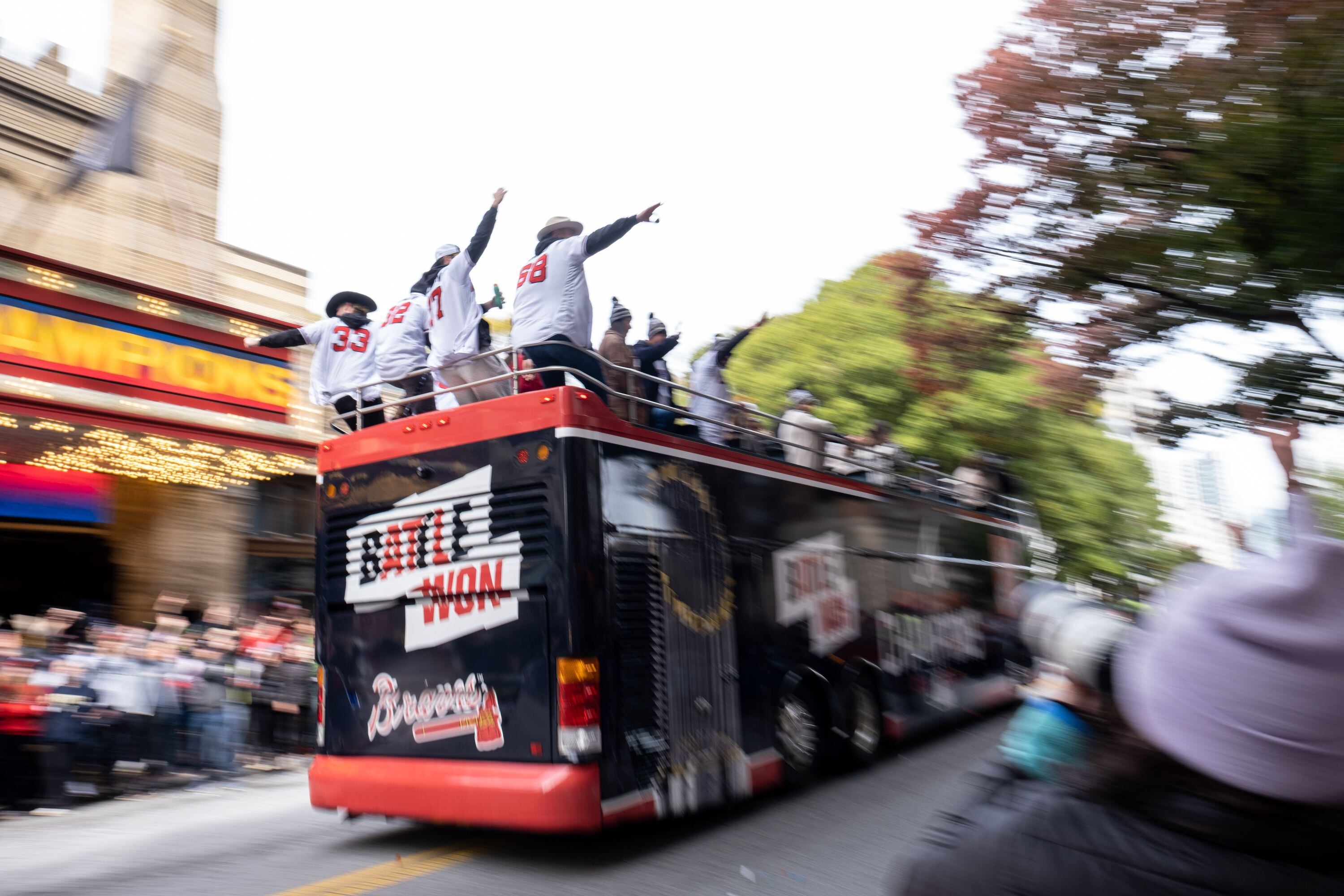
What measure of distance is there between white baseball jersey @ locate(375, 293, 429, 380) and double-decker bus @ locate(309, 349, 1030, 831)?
1193 mm

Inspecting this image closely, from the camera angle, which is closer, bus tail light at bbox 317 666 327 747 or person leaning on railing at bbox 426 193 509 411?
bus tail light at bbox 317 666 327 747

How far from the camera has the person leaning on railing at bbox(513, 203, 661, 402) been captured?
718cm

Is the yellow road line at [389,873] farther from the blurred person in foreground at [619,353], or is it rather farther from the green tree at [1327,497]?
the green tree at [1327,497]

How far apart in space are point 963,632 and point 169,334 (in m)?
11.7

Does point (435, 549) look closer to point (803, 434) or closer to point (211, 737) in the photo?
point (803, 434)

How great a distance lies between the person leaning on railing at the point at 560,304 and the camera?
7.18 meters

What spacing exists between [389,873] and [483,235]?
465 centimetres

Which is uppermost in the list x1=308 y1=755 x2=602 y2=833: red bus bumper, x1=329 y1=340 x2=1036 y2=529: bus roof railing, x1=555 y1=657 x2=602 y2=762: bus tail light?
x1=329 y1=340 x2=1036 y2=529: bus roof railing

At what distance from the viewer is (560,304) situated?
729cm

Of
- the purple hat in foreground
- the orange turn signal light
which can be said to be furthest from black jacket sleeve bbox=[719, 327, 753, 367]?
the purple hat in foreground

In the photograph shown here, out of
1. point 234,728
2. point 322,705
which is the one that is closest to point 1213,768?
point 322,705

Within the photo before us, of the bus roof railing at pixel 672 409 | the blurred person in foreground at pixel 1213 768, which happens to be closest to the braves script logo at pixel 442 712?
the bus roof railing at pixel 672 409

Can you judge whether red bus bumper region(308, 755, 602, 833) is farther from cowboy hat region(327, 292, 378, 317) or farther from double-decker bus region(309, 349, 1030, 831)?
cowboy hat region(327, 292, 378, 317)

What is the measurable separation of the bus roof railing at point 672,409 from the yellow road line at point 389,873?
3.03 meters
